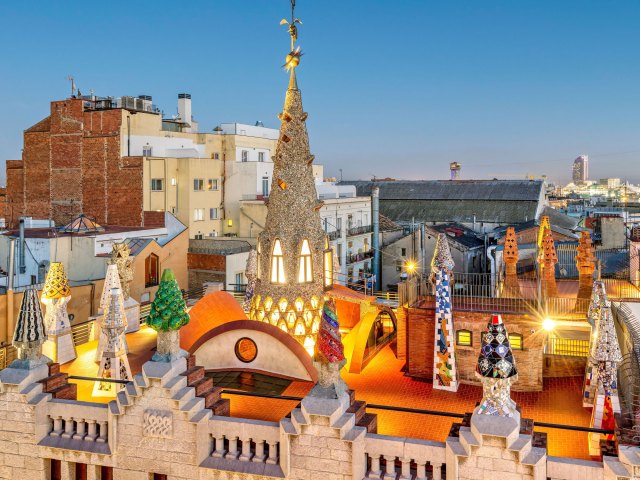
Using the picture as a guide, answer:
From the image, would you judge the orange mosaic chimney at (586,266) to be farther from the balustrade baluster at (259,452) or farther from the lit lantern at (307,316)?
the balustrade baluster at (259,452)

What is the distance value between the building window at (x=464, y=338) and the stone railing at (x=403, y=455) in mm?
9286

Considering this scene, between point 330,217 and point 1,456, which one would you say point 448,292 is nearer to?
point 1,456

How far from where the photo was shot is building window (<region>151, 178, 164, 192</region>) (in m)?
50.3

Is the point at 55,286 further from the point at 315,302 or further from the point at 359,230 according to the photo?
the point at 359,230

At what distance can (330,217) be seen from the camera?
192 feet

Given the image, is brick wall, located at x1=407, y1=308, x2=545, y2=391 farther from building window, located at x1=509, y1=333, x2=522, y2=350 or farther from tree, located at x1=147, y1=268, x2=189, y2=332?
tree, located at x1=147, y1=268, x2=189, y2=332

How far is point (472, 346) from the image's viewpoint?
20.1 m

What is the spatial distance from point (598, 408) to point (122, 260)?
51.3ft

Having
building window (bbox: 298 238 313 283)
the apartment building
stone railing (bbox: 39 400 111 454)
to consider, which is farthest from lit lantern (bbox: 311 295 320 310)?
the apartment building

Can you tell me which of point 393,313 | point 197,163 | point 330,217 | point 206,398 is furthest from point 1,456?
point 330,217

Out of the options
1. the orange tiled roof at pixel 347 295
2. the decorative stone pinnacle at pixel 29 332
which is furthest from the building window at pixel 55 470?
the orange tiled roof at pixel 347 295

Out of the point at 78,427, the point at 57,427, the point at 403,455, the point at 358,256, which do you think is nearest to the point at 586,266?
the point at 403,455

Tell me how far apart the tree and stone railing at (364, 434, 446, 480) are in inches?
176

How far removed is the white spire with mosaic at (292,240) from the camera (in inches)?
759
